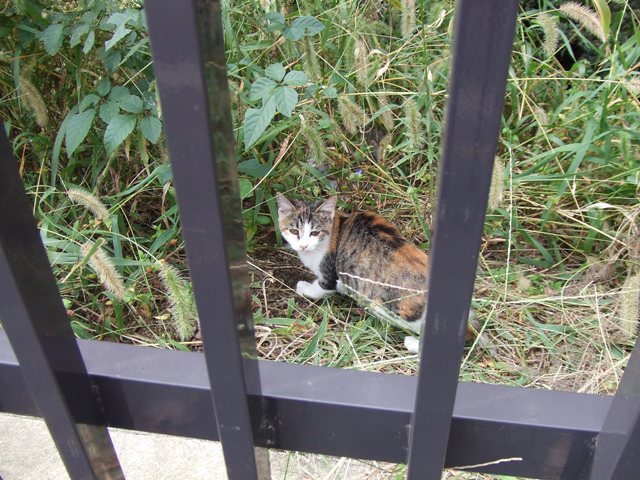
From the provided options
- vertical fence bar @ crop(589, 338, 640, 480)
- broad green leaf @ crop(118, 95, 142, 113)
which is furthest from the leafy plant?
vertical fence bar @ crop(589, 338, 640, 480)

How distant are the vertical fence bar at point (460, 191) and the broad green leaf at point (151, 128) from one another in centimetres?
117

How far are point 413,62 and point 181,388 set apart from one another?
1.92m

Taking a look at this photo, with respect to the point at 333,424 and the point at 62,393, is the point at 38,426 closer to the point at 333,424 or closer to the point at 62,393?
the point at 62,393

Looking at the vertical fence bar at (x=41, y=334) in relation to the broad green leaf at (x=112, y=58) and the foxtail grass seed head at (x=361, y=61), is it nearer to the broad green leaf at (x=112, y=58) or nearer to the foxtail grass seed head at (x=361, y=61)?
the broad green leaf at (x=112, y=58)

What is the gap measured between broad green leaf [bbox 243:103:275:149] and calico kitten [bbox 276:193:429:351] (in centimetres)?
47

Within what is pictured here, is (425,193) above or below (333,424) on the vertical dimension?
below

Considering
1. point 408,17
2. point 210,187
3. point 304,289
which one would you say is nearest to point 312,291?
point 304,289

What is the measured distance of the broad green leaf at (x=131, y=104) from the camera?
1.59 meters

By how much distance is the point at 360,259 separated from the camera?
1.93 meters

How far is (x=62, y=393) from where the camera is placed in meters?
0.71

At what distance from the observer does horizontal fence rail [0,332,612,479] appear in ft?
2.24

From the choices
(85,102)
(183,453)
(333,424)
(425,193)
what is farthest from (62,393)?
(425,193)

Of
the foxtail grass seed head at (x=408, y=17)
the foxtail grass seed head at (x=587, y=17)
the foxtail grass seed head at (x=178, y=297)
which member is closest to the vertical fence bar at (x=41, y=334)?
the foxtail grass seed head at (x=178, y=297)

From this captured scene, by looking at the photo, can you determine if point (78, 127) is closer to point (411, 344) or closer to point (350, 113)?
point (350, 113)
